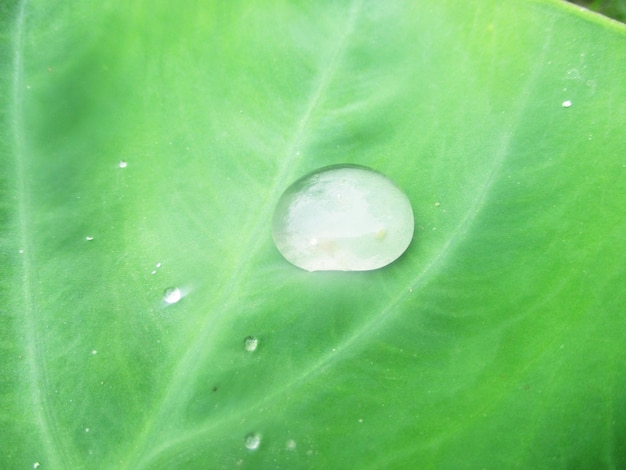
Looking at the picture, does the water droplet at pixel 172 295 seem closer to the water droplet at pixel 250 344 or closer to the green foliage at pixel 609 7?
the water droplet at pixel 250 344

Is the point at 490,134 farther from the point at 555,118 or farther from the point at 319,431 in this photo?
the point at 319,431

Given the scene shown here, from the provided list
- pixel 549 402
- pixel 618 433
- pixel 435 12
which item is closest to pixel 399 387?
pixel 549 402

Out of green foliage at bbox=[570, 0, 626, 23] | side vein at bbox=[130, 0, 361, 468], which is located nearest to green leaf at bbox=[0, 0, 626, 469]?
side vein at bbox=[130, 0, 361, 468]

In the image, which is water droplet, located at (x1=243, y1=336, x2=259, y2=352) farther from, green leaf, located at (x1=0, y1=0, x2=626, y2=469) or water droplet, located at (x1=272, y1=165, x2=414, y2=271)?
water droplet, located at (x1=272, y1=165, x2=414, y2=271)

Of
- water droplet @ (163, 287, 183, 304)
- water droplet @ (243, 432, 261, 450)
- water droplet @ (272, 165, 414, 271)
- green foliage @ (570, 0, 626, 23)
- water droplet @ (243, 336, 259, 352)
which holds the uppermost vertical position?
green foliage @ (570, 0, 626, 23)

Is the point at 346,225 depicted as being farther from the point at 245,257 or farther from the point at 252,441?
the point at 252,441

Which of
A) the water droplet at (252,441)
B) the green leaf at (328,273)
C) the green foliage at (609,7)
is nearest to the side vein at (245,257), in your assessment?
the green leaf at (328,273)
